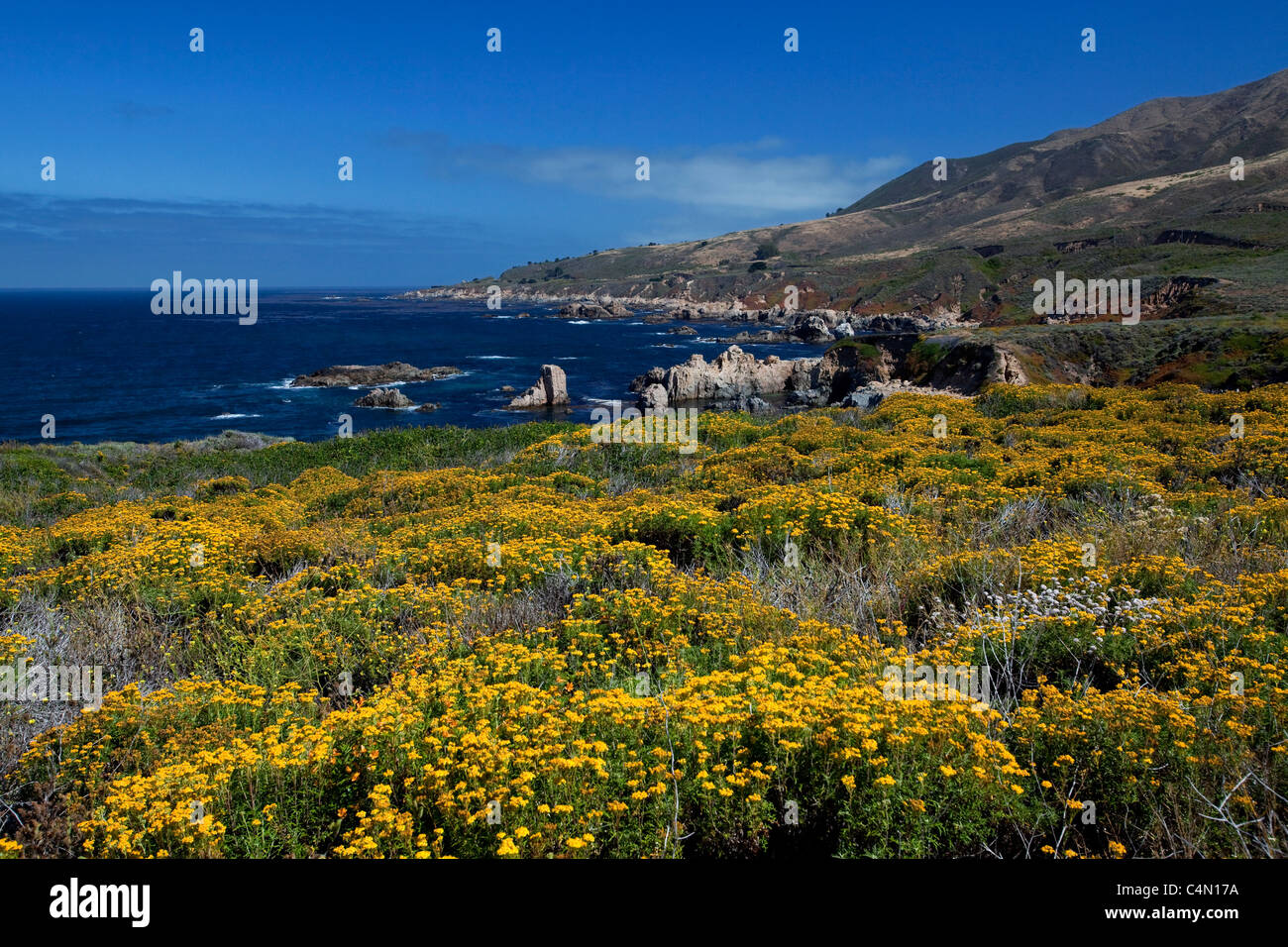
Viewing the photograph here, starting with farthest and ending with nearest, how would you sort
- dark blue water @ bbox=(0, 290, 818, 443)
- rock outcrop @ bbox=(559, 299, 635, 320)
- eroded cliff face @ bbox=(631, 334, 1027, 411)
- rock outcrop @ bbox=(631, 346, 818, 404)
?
1. rock outcrop @ bbox=(559, 299, 635, 320)
2. rock outcrop @ bbox=(631, 346, 818, 404)
3. dark blue water @ bbox=(0, 290, 818, 443)
4. eroded cliff face @ bbox=(631, 334, 1027, 411)

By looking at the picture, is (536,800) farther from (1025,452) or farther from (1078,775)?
(1025,452)

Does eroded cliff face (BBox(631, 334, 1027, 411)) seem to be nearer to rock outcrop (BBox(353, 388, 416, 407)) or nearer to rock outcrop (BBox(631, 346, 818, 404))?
rock outcrop (BBox(631, 346, 818, 404))

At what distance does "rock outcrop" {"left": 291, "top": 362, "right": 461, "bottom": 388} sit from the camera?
61375 millimetres

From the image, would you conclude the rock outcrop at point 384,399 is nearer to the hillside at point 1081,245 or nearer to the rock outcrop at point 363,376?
the rock outcrop at point 363,376

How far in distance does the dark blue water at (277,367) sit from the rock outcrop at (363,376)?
6.62 ft

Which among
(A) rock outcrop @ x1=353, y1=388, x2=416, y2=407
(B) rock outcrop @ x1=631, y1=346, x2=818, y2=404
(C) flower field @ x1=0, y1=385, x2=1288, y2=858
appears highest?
(B) rock outcrop @ x1=631, y1=346, x2=818, y2=404

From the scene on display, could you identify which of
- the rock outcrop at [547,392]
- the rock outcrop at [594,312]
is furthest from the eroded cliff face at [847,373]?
the rock outcrop at [594,312]

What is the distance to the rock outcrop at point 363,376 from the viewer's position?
201ft

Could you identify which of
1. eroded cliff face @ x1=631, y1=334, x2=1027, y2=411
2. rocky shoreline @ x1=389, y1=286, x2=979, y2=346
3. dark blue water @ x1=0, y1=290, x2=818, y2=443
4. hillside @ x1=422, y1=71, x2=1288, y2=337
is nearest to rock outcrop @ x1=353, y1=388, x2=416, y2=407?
dark blue water @ x1=0, y1=290, x2=818, y2=443

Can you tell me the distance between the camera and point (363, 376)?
62.8 m

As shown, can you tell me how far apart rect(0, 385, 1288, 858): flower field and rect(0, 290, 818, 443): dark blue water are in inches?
1476

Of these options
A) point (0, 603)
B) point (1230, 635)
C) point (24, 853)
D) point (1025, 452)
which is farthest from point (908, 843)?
point (1025, 452)

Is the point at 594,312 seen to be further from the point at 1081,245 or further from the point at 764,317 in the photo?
the point at 1081,245
